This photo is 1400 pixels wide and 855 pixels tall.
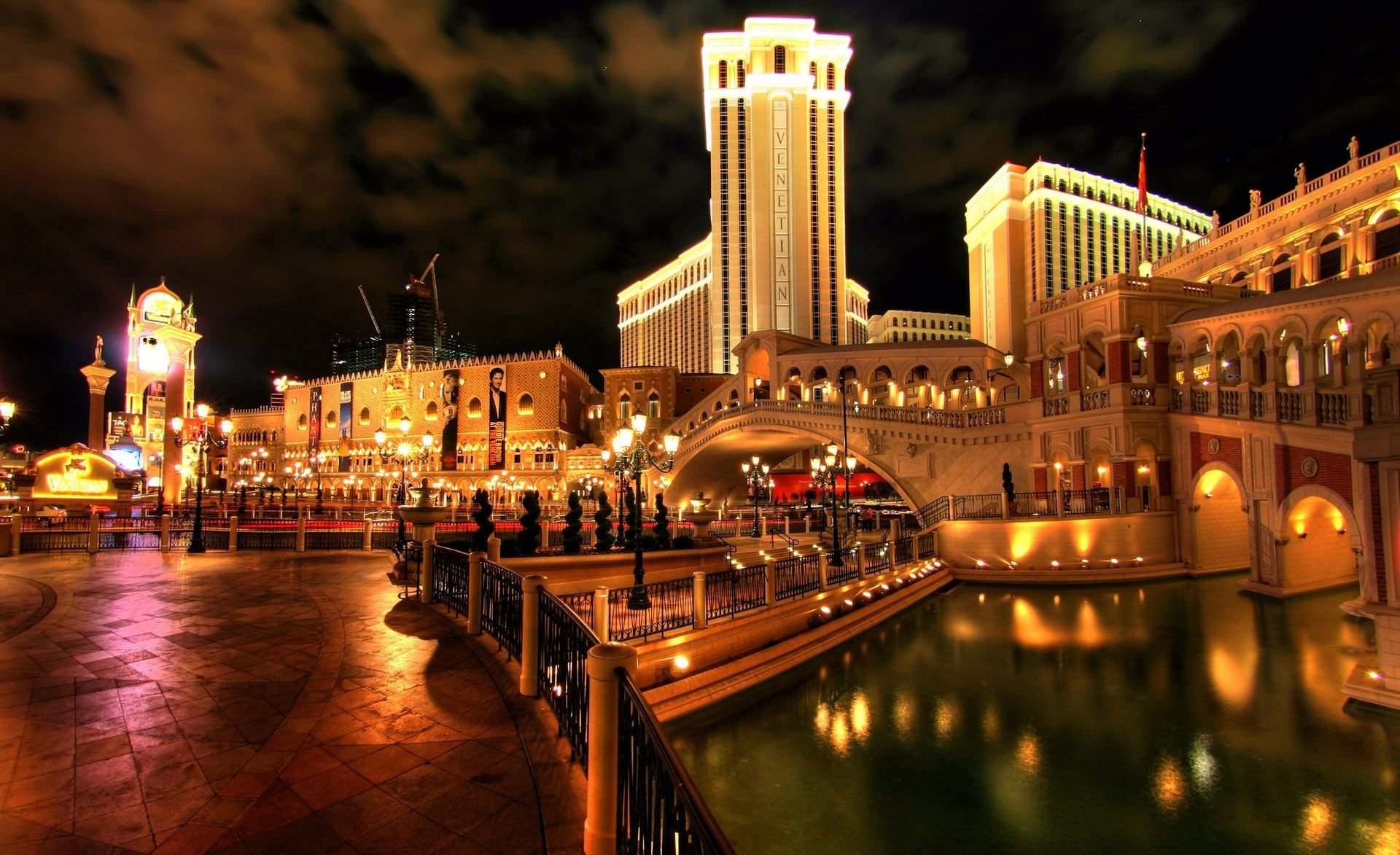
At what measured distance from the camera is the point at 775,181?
71.2 m

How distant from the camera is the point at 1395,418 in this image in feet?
29.7

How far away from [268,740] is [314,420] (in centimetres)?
7471

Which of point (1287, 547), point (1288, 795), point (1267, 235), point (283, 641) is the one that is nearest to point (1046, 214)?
point (1267, 235)

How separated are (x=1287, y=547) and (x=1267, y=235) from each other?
23257 millimetres

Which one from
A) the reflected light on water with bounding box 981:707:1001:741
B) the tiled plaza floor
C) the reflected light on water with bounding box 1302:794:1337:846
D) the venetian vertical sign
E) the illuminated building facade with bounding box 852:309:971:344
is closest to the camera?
the tiled plaza floor

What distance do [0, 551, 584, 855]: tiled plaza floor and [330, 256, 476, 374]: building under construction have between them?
79.2 m

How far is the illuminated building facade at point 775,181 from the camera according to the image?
7056cm

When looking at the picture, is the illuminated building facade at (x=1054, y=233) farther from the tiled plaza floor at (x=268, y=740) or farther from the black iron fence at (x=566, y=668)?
the tiled plaza floor at (x=268, y=740)

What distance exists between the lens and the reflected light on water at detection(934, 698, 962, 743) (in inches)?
349

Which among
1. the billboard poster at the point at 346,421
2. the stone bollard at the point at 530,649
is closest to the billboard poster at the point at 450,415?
the billboard poster at the point at 346,421

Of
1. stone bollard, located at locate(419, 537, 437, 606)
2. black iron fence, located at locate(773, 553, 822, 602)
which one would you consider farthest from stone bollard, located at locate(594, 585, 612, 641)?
black iron fence, located at locate(773, 553, 822, 602)

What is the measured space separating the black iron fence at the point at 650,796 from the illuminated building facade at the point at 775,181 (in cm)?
6542

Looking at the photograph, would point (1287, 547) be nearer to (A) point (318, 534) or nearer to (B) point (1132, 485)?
(B) point (1132, 485)

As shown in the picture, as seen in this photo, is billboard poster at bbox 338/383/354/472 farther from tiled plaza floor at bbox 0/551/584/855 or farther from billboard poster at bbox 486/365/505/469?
tiled plaza floor at bbox 0/551/584/855
